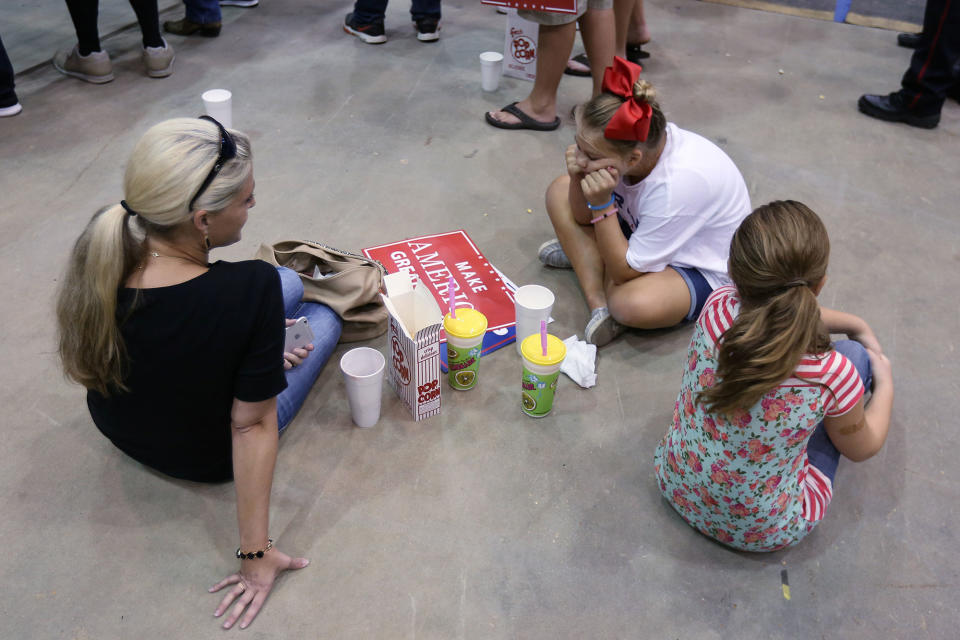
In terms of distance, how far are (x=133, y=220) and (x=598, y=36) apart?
2.66 m

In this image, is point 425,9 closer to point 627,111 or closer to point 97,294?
point 627,111

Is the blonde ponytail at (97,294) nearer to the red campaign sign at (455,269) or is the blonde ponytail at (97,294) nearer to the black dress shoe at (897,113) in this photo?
the red campaign sign at (455,269)

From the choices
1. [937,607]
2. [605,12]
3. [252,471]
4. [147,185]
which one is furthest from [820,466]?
[605,12]

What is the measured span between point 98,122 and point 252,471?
2.72 meters

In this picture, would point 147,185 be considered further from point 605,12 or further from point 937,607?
point 605,12

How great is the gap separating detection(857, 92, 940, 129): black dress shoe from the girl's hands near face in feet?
8.14

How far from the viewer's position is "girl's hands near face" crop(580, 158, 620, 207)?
218 centimetres

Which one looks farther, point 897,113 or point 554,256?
point 897,113

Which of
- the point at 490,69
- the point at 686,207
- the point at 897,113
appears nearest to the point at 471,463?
the point at 686,207

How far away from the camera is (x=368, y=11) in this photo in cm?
443

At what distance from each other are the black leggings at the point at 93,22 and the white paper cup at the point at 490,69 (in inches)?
70.7

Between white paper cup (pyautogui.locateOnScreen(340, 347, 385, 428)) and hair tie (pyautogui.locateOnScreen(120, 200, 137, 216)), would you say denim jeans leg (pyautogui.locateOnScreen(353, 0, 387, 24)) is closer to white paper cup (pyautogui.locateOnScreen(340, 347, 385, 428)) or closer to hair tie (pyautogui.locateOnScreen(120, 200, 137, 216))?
white paper cup (pyautogui.locateOnScreen(340, 347, 385, 428))

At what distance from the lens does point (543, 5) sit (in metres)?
A: 3.27

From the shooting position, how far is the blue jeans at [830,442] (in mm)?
1829
